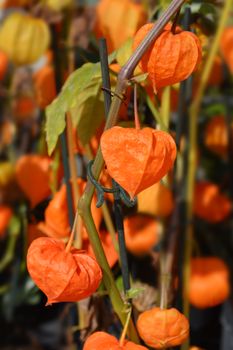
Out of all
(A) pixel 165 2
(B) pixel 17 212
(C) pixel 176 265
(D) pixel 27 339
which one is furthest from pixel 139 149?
(D) pixel 27 339

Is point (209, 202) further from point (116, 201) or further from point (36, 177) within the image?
point (116, 201)

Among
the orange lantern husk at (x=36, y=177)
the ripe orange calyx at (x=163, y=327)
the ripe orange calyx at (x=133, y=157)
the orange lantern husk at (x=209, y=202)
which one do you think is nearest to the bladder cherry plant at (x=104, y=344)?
the ripe orange calyx at (x=163, y=327)

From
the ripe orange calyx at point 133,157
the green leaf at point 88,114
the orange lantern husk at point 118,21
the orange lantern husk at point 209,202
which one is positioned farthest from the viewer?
the orange lantern husk at point 209,202

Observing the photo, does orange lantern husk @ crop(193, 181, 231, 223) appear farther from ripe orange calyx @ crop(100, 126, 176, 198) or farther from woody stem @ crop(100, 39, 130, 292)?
ripe orange calyx @ crop(100, 126, 176, 198)

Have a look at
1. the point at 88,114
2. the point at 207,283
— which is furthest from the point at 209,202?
the point at 88,114

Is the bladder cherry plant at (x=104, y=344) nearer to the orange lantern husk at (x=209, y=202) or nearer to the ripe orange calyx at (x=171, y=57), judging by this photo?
the ripe orange calyx at (x=171, y=57)
